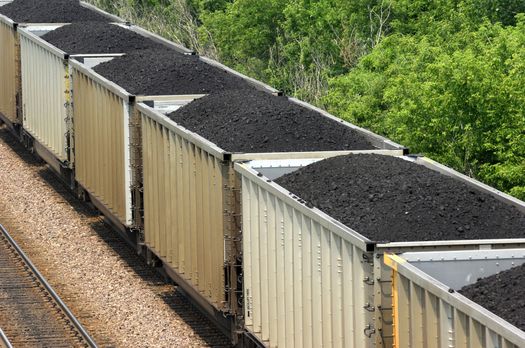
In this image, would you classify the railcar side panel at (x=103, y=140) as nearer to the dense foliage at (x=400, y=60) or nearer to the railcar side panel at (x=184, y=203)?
the railcar side panel at (x=184, y=203)

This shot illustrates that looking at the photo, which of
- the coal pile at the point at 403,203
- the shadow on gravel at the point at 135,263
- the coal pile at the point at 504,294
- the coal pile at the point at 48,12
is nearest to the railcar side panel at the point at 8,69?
the shadow on gravel at the point at 135,263

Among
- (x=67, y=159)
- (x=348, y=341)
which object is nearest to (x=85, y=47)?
(x=67, y=159)

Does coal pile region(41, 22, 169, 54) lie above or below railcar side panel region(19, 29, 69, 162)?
above

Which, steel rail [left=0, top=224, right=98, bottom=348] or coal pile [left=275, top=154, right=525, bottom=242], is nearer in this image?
coal pile [left=275, top=154, right=525, bottom=242]

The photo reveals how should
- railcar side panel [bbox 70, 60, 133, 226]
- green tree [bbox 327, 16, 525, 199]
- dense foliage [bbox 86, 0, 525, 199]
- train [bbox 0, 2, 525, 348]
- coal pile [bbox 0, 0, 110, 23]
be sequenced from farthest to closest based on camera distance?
1. coal pile [bbox 0, 0, 110, 23]
2. dense foliage [bbox 86, 0, 525, 199]
3. green tree [bbox 327, 16, 525, 199]
4. railcar side panel [bbox 70, 60, 133, 226]
5. train [bbox 0, 2, 525, 348]

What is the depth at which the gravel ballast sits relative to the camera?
11.2 m

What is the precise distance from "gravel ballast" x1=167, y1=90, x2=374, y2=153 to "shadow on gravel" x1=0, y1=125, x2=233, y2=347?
297 cm

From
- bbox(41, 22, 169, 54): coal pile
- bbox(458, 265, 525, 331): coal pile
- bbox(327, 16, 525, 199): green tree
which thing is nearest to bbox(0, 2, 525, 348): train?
bbox(458, 265, 525, 331): coal pile

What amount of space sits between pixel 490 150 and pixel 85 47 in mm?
10256

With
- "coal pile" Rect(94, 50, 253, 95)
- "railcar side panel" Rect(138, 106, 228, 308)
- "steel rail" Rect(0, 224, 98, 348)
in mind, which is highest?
"coal pile" Rect(94, 50, 253, 95)

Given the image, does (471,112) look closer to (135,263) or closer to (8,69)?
(135,263)

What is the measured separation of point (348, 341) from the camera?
7.37m

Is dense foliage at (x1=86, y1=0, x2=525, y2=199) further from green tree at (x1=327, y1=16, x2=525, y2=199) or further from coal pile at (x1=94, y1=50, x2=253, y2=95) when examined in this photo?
coal pile at (x1=94, y1=50, x2=253, y2=95)

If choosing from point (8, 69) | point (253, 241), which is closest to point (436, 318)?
point (253, 241)
